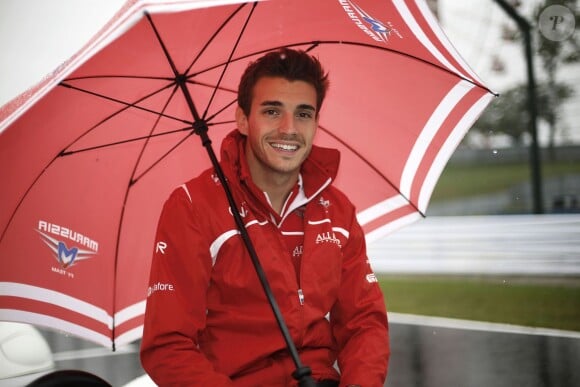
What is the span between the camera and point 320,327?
2182 mm

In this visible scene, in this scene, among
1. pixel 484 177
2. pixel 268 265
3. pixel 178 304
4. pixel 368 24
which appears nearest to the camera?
pixel 178 304

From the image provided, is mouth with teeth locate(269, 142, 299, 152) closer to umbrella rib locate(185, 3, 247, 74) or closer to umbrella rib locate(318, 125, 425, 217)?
umbrella rib locate(185, 3, 247, 74)

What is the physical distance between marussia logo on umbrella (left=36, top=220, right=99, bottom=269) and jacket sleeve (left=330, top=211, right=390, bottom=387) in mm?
806

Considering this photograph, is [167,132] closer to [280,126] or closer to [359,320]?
[280,126]

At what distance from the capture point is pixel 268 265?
2.09 meters

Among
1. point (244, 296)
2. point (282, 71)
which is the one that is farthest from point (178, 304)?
point (282, 71)

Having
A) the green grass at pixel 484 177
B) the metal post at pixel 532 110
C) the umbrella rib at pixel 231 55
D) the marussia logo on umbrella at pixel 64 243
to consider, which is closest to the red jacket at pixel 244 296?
the umbrella rib at pixel 231 55

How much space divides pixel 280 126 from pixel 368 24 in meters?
0.43

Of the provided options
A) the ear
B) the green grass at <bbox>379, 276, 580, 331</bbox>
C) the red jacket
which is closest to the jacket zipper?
the red jacket

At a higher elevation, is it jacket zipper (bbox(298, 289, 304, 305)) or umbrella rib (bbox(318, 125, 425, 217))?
umbrella rib (bbox(318, 125, 425, 217))

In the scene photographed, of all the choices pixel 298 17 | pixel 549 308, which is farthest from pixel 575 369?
pixel 298 17

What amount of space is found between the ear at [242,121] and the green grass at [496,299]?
4226 millimetres

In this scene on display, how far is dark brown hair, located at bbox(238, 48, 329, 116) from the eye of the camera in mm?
2254

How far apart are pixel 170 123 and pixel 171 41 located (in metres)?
0.42
